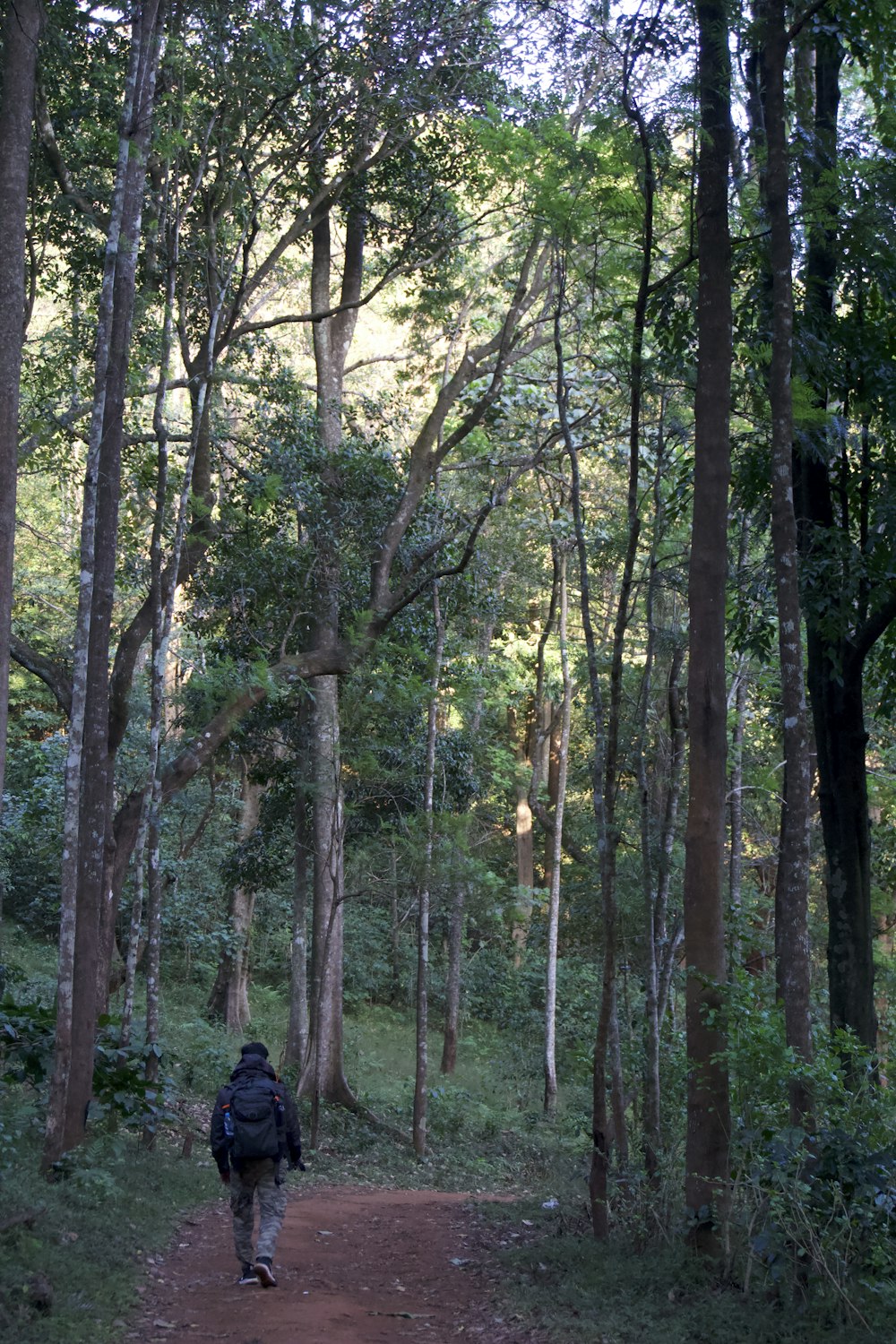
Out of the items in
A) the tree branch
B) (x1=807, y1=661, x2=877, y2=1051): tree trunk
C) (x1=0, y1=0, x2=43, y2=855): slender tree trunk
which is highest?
(x1=0, y1=0, x2=43, y2=855): slender tree trunk

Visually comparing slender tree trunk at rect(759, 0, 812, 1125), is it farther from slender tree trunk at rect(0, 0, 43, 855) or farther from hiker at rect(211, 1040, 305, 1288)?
slender tree trunk at rect(0, 0, 43, 855)

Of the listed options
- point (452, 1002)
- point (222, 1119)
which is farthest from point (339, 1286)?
point (452, 1002)

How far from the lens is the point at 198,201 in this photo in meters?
15.1

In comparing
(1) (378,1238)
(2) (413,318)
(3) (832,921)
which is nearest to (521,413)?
(2) (413,318)

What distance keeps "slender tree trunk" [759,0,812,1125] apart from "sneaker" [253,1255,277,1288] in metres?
3.66

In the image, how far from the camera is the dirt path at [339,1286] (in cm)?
689

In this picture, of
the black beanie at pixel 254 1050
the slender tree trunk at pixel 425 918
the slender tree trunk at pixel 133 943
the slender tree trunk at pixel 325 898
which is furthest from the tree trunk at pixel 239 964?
the black beanie at pixel 254 1050

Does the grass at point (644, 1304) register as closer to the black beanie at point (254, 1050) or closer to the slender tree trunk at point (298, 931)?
the black beanie at point (254, 1050)

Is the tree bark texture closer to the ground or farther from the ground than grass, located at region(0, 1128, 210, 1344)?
farther from the ground

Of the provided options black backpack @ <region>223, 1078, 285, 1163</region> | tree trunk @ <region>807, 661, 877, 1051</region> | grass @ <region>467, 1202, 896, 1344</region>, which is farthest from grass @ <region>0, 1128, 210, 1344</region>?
tree trunk @ <region>807, 661, 877, 1051</region>

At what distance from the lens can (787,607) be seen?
27.3ft

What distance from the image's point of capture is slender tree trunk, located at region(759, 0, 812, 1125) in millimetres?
7766

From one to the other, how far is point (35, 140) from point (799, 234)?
888cm

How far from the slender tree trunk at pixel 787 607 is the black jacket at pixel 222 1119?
339cm
